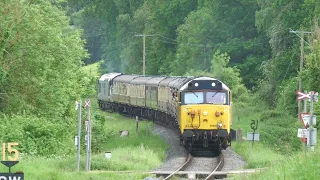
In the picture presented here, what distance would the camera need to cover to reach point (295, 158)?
21.6m

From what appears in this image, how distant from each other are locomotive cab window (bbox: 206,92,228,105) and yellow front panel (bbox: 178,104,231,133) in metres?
0.23

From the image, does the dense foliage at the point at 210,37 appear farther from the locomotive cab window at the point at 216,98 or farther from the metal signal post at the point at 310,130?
the metal signal post at the point at 310,130

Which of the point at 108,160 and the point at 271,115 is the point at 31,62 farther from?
the point at 271,115

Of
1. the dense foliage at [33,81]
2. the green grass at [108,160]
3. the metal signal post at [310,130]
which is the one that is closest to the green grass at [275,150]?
the metal signal post at [310,130]

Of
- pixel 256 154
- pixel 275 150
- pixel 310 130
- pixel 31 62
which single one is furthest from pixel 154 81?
pixel 310 130

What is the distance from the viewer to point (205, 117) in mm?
37562

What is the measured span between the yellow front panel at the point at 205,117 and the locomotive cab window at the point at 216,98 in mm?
235

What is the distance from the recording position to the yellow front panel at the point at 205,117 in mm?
37500

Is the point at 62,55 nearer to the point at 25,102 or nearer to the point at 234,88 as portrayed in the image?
the point at 25,102

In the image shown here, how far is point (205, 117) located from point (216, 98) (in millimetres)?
908

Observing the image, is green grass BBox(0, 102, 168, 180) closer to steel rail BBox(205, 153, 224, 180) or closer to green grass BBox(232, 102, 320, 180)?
steel rail BBox(205, 153, 224, 180)

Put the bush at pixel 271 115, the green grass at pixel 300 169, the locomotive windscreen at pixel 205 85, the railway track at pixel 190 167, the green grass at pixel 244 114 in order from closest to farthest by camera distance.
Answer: the green grass at pixel 300 169 → the railway track at pixel 190 167 → the locomotive windscreen at pixel 205 85 → the bush at pixel 271 115 → the green grass at pixel 244 114

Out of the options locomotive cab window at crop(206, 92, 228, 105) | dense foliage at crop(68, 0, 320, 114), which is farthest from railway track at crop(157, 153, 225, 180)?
dense foliage at crop(68, 0, 320, 114)

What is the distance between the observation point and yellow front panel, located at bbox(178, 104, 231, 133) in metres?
37.5
